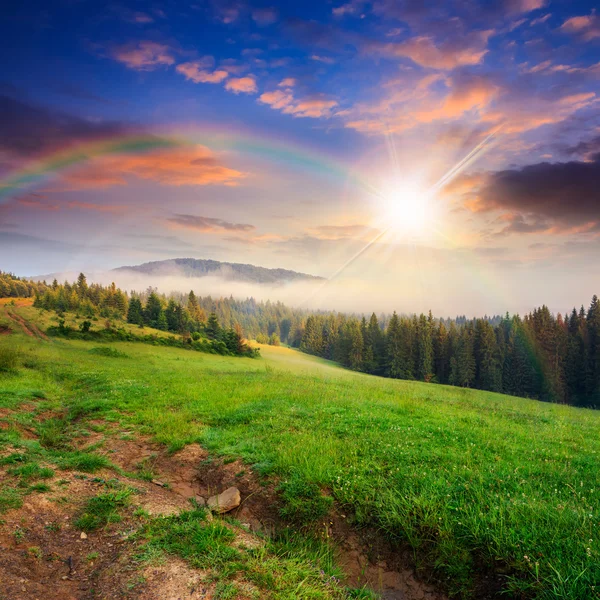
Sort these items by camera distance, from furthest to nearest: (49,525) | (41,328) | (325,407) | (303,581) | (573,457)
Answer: (41,328) → (325,407) → (573,457) → (49,525) → (303,581)

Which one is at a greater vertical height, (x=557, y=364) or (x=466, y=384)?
(x=557, y=364)

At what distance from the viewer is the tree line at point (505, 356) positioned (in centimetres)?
6575

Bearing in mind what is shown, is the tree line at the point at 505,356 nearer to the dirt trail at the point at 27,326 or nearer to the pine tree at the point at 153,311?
the pine tree at the point at 153,311

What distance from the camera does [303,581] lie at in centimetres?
488

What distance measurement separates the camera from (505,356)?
71.8 m

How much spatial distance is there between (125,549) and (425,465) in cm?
606

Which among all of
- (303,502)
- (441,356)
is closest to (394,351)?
(441,356)

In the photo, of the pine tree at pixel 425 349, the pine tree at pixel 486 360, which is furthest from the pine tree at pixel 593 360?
the pine tree at pixel 425 349

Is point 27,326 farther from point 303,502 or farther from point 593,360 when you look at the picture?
point 593,360

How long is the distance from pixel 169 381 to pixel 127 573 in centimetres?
1560

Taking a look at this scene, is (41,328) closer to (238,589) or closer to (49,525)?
(49,525)

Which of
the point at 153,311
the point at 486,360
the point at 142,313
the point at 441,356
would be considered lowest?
the point at 441,356

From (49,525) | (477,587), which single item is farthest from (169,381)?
(477,587)

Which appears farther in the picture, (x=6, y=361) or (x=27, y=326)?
(x=27, y=326)
